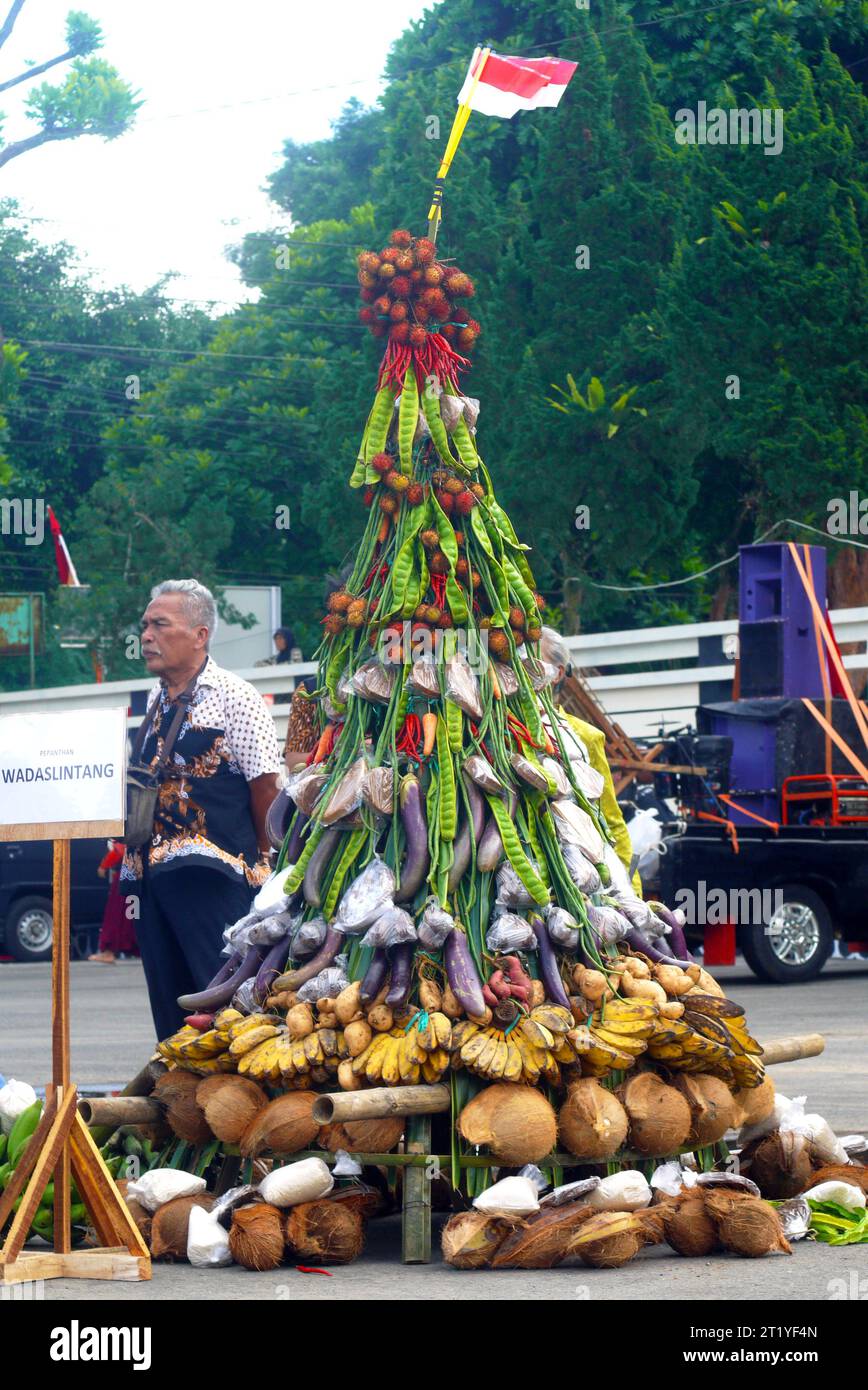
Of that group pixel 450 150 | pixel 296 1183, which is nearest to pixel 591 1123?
pixel 296 1183

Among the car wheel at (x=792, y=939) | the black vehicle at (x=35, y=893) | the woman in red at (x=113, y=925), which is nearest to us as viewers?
the car wheel at (x=792, y=939)

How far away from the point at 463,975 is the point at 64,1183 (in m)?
1.24

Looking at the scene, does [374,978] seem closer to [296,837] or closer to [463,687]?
[296,837]

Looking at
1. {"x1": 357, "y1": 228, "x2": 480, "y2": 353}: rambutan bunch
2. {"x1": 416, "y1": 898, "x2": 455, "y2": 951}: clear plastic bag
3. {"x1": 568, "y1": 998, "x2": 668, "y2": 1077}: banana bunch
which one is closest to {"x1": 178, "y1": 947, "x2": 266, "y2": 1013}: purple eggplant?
{"x1": 416, "y1": 898, "x2": 455, "y2": 951}: clear plastic bag

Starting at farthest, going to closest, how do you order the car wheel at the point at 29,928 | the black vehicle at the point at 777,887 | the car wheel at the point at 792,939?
the car wheel at the point at 29,928
the car wheel at the point at 792,939
the black vehicle at the point at 777,887

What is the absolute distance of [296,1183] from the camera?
5.92 m

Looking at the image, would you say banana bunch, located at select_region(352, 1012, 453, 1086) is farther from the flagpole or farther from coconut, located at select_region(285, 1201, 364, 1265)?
the flagpole

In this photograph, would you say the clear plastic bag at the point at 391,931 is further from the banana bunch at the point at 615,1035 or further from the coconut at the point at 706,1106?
the coconut at the point at 706,1106

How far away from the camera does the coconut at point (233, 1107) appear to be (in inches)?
244

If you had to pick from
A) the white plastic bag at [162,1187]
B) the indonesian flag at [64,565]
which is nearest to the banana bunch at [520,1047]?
the white plastic bag at [162,1187]

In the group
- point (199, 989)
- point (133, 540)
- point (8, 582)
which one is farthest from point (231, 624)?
point (199, 989)

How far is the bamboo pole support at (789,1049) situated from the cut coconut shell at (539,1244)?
4.51 ft

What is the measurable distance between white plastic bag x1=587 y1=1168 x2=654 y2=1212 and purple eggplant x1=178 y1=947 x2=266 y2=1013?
1.31m

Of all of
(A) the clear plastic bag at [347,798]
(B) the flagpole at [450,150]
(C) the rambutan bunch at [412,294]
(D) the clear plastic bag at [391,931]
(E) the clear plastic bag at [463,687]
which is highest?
(B) the flagpole at [450,150]
